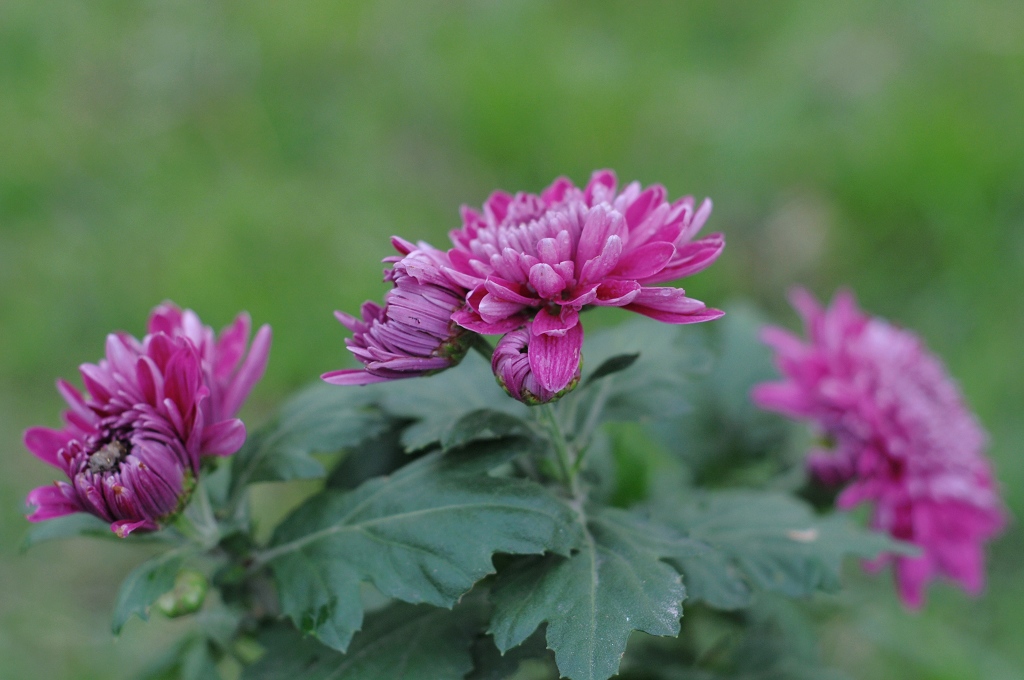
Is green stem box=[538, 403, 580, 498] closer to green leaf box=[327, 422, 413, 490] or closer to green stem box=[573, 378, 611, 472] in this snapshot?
green stem box=[573, 378, 611, 472]

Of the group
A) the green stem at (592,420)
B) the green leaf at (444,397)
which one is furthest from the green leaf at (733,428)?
the green leaf at (444,397)

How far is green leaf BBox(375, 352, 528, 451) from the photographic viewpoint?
1.72 m

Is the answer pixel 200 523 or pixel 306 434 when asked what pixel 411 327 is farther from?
pixel 200 523

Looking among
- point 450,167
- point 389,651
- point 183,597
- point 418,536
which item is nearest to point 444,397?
point 418,536

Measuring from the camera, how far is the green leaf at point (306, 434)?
5.43ft

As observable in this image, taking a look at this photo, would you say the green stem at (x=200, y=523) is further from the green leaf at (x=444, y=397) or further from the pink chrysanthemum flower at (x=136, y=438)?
the green leaf at (x=444, y=397)

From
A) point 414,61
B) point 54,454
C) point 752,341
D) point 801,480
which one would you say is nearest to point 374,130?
point 414,61

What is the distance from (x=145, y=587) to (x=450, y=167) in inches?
133

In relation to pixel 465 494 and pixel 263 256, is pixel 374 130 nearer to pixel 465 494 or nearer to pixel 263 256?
pixel 263 256

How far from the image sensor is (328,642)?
1.46 metres

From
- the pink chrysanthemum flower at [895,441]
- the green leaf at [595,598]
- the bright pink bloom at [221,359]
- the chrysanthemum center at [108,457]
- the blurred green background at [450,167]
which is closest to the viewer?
the green leaf at [595,598]

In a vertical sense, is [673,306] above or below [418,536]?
above

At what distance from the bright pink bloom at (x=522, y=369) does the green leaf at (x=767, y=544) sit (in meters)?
0.45

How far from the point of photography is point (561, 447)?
1600mm
